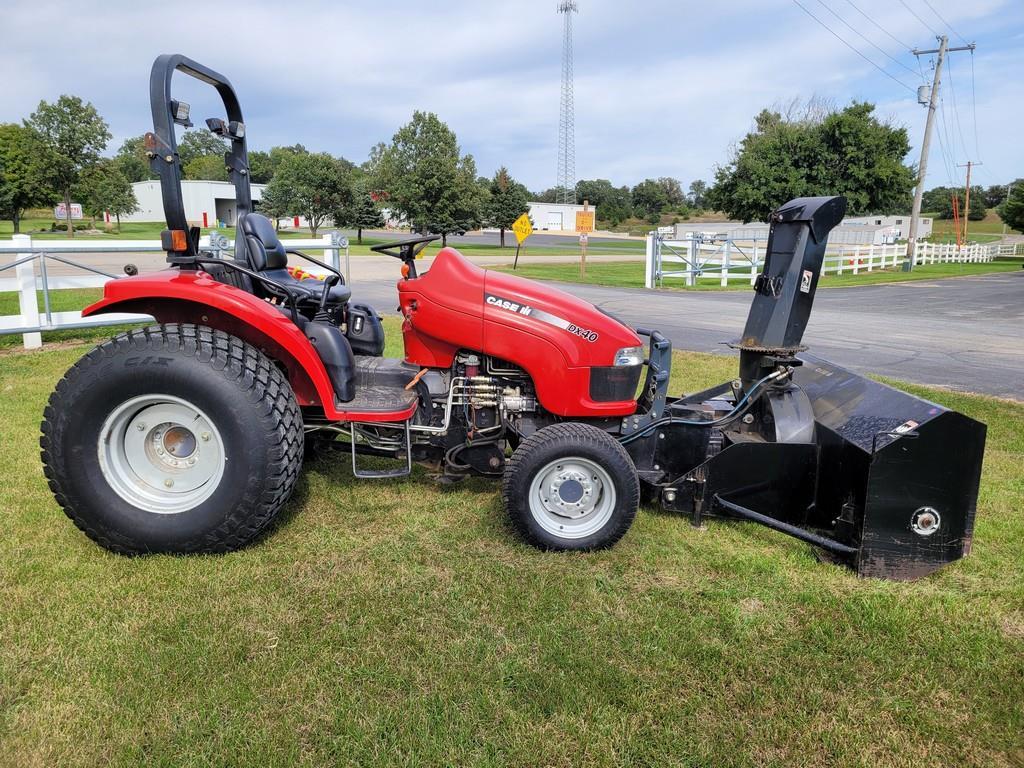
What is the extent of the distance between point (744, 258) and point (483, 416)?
28.4 m

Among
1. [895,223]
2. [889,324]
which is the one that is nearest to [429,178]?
[889,324]

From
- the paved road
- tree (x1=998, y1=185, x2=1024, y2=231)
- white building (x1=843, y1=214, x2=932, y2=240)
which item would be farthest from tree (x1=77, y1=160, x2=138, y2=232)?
tree (x1=998, y1=185, x2=1024, y2=231)

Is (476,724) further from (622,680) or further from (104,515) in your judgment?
(104,515)

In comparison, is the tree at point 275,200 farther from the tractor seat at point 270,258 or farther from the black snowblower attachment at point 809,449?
the black snowblower attachment at point 809,449

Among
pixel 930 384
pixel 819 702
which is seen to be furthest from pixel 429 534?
pixel 930 384

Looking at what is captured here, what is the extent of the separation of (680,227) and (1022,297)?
138ft

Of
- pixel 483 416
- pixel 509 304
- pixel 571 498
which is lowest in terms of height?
pixel 571 498

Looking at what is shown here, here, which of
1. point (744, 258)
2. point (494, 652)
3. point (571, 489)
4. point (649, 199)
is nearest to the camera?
point (494, 652)

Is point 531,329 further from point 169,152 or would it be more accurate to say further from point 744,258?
point 744,258

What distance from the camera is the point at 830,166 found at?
96.9ft

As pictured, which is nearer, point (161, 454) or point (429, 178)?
point (161, 454)

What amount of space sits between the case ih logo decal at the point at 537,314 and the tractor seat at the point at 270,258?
3.24ft

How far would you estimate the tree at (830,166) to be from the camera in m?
28.7

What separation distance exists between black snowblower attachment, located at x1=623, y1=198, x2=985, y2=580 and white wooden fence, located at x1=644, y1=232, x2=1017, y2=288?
6.72 metres
